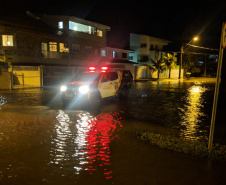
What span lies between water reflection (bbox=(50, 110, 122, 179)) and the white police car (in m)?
1.95

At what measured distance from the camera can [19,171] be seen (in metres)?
4.59

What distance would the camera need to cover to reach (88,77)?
41.4 ft

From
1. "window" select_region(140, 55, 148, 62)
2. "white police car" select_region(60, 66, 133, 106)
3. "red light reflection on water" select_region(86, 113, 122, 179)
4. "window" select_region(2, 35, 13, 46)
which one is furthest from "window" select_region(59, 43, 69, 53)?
"red light reflection on water" select_region(86, 113, 122, 179)

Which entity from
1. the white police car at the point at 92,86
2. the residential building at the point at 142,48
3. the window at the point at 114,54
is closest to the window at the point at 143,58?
the residential building at the point at 142,48

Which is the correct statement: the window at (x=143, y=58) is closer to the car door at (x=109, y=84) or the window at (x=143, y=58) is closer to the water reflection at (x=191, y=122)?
the car door at (x=109, y=84)

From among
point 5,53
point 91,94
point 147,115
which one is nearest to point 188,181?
point 147,115

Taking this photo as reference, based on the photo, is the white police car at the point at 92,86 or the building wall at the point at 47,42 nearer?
the white police car at the point at 92,86

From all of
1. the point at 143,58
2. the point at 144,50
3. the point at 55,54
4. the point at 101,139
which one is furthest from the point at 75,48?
the point at 101,139

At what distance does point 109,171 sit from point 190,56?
51.1 meters

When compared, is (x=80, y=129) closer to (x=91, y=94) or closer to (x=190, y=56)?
(x=91, y=94)

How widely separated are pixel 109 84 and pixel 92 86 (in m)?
1.57

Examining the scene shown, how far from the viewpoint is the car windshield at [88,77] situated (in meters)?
12.4

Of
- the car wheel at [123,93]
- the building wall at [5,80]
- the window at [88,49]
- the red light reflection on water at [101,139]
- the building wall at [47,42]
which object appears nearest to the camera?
the red light reflection on water at [101,139]

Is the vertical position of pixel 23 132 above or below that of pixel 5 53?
below
